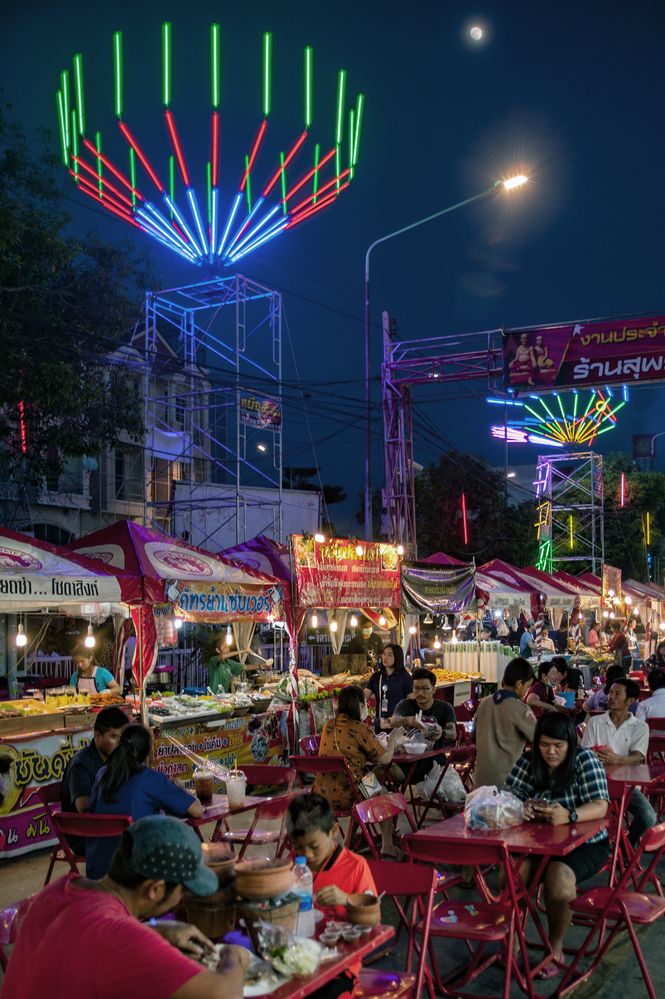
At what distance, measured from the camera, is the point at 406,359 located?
1989 cm

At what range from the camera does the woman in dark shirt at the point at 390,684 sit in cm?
995

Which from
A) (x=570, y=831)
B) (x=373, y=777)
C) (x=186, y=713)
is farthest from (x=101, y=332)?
(x=570, y=831)

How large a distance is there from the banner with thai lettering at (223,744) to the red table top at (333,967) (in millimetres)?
6518

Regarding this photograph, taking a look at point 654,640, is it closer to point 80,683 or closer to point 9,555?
point 80,683

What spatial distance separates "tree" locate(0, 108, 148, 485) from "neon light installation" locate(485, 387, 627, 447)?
16461 millimetres

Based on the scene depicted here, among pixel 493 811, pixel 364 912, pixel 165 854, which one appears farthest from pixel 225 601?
pixel 165 854

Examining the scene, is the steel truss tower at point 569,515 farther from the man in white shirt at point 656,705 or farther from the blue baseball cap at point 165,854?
the blue baseball cap at point 165,854

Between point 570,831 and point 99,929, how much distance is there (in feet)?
10.8

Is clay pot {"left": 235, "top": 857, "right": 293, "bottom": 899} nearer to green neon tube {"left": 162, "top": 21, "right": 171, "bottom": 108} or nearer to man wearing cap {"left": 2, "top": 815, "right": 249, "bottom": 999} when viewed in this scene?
man wearing cap {"left": 2, "top": 815, "right": 249, "bottom": 999}

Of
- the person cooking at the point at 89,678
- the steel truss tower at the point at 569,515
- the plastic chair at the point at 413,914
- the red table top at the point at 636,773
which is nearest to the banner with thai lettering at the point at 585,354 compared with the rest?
the person cooking at the point at 89,678

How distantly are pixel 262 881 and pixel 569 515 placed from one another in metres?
36.2

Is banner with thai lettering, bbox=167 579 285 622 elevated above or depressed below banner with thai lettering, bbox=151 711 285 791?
above

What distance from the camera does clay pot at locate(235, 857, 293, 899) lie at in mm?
3141

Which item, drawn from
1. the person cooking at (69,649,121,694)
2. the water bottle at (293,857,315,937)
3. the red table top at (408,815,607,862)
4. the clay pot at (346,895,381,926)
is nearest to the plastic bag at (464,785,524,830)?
the red table top at (408,815,607,862)
